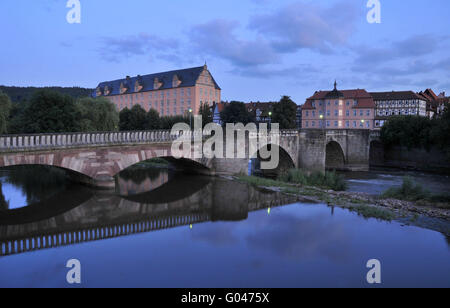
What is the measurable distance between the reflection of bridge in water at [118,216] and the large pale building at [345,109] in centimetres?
5154

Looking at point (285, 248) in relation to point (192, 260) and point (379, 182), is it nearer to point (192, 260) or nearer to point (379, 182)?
point (192, 260)

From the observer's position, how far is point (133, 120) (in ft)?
197

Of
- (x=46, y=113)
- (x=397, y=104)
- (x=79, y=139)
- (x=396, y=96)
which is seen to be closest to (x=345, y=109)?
(x=397, y=104)

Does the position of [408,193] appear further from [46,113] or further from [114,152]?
[46,113]

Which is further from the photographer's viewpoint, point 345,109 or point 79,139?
point 345,109

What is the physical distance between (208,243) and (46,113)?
2465 cm

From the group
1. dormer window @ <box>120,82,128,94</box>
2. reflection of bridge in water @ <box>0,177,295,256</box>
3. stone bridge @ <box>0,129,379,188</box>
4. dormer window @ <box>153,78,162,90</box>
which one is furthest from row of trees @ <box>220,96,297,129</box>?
dormer window @ <box>120,82,128,94</box>

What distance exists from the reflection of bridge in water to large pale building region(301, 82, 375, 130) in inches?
2029

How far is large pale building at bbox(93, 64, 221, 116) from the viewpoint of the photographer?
77.2 m

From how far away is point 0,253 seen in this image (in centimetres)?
1102

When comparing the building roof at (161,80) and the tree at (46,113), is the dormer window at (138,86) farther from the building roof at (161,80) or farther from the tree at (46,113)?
the tree at (46,113)

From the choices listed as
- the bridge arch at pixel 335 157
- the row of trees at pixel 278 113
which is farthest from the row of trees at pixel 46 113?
the row of trees at pixel 278 113

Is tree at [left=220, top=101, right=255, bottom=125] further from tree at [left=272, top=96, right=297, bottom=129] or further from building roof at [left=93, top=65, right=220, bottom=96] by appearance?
building roof at [left=93, top=65, right=220, bottom=96]
